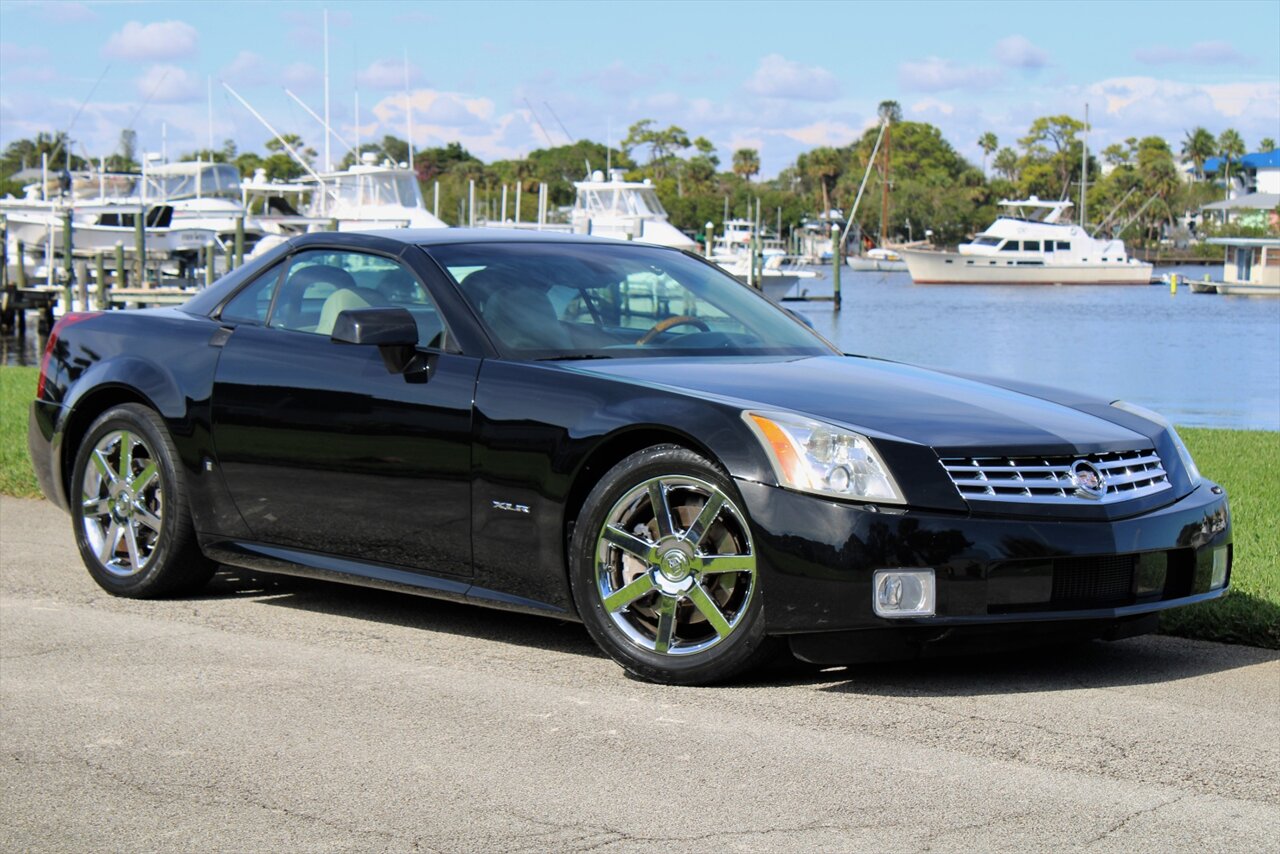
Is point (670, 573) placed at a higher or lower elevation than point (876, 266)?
lower

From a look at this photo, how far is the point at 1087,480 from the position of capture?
17.2 feet

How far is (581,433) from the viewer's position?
5.48m

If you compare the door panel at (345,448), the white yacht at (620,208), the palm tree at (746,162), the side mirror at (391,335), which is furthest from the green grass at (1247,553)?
the palm tree at (746,162)

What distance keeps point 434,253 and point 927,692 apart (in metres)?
2.44

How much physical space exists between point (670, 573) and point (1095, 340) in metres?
42.6

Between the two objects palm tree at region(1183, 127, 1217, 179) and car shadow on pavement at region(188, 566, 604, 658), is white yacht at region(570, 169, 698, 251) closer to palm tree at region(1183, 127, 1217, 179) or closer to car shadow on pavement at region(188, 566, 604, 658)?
car shadow on pavement at region(188, 566, 604, 658)

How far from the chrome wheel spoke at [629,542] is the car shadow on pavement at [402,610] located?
59cm

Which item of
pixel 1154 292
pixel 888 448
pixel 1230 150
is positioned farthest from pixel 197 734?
pixel 1230 150

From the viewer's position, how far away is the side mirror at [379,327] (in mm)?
5922

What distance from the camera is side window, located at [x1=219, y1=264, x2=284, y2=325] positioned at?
266 inches

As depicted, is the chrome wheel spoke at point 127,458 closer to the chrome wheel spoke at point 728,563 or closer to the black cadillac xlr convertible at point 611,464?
the black cadillac xlr convertible at point 611,464

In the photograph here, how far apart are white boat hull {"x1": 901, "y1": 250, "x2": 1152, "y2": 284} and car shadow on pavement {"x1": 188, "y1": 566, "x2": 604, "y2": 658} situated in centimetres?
8366

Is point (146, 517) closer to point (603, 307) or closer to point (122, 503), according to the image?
point (122, 503)

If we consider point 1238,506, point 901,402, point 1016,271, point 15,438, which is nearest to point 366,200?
point 15,438
